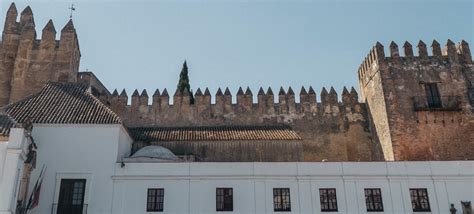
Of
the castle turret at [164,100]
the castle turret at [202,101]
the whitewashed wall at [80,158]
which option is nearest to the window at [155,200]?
the whitewashed wall at [80,158]

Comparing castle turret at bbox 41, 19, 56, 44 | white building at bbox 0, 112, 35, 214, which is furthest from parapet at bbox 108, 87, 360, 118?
white building at bbox 0, 112, 35, 214

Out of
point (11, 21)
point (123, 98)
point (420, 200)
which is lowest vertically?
point (420, 200)

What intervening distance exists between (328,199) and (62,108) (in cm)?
1361

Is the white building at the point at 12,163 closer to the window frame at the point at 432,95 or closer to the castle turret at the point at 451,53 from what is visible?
the window frame at the point at 432,95

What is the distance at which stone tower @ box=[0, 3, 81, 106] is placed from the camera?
28.0m

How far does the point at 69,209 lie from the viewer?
18.3 meters

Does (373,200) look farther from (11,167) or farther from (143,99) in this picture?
(143,99)

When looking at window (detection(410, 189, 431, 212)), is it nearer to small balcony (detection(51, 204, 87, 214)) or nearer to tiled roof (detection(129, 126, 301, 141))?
tiled roof (detection(129, 126, 301, 141))

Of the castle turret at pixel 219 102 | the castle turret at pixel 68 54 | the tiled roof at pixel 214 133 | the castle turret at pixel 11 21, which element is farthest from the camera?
the castle turret at pixel 11 21

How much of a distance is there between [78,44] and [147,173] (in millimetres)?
16134

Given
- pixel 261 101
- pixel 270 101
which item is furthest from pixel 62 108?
pixel 270 101

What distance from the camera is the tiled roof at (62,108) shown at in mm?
19766

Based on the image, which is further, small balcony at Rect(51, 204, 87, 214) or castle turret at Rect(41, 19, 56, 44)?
castle turret at Rect(41, 19, 56, 44)

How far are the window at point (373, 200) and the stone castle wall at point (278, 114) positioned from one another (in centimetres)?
702
